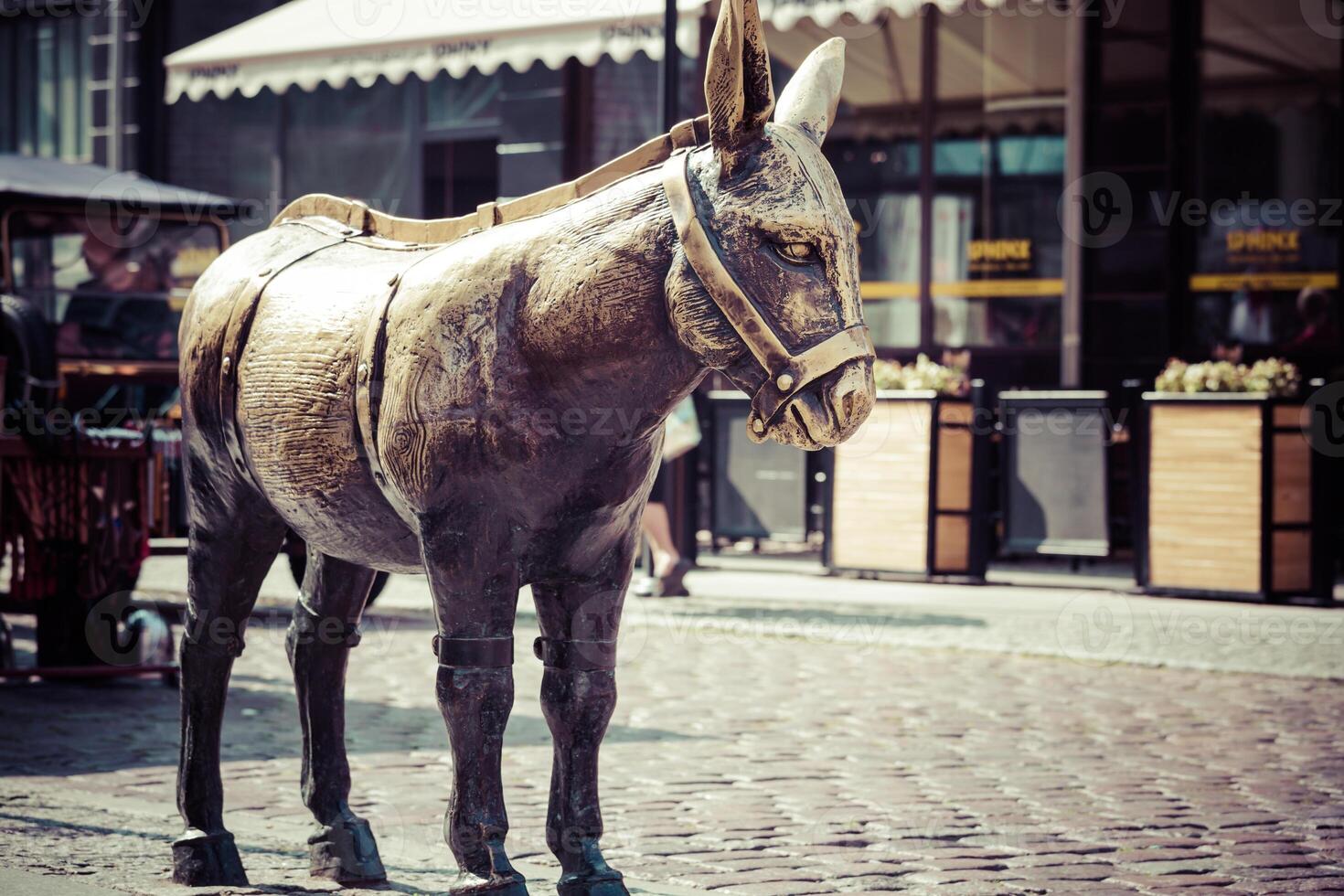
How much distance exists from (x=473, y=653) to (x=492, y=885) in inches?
19.6

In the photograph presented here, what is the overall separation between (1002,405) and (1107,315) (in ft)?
7.13

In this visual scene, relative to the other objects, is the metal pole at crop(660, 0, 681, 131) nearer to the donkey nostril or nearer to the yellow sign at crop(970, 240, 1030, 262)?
the yellow sign at crop(970, 240, 1030, 262)

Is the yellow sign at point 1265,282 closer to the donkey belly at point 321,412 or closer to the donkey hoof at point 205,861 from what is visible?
the donkey belly at point 321,412

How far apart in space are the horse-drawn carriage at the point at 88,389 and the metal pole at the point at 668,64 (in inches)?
126

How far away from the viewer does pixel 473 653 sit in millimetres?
3721

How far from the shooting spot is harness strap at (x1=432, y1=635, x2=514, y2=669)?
12.2 feet

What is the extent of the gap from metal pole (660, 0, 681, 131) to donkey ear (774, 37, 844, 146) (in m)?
7.53

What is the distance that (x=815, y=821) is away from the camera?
5.59 m

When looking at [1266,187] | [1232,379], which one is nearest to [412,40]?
[1232,379]

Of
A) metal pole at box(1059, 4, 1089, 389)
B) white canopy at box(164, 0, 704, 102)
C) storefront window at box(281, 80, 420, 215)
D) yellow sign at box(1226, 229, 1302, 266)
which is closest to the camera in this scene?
white canopy at box(164, 0, 704, 102)

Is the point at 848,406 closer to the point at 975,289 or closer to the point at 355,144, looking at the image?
the point at 975,289

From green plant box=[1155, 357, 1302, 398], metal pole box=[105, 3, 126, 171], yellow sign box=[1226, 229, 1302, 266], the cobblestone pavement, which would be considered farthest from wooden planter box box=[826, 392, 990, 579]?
metal pole box=[105, 3, 126, 171]

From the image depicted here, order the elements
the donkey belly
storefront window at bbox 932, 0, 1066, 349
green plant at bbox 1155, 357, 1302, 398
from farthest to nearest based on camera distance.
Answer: storefront window at bbox 932, 0, 1066, 349 < green plant at bbox 1155, 357, 1302, 398 < the donkey belly

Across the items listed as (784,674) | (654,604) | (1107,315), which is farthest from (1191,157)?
(784,674)
